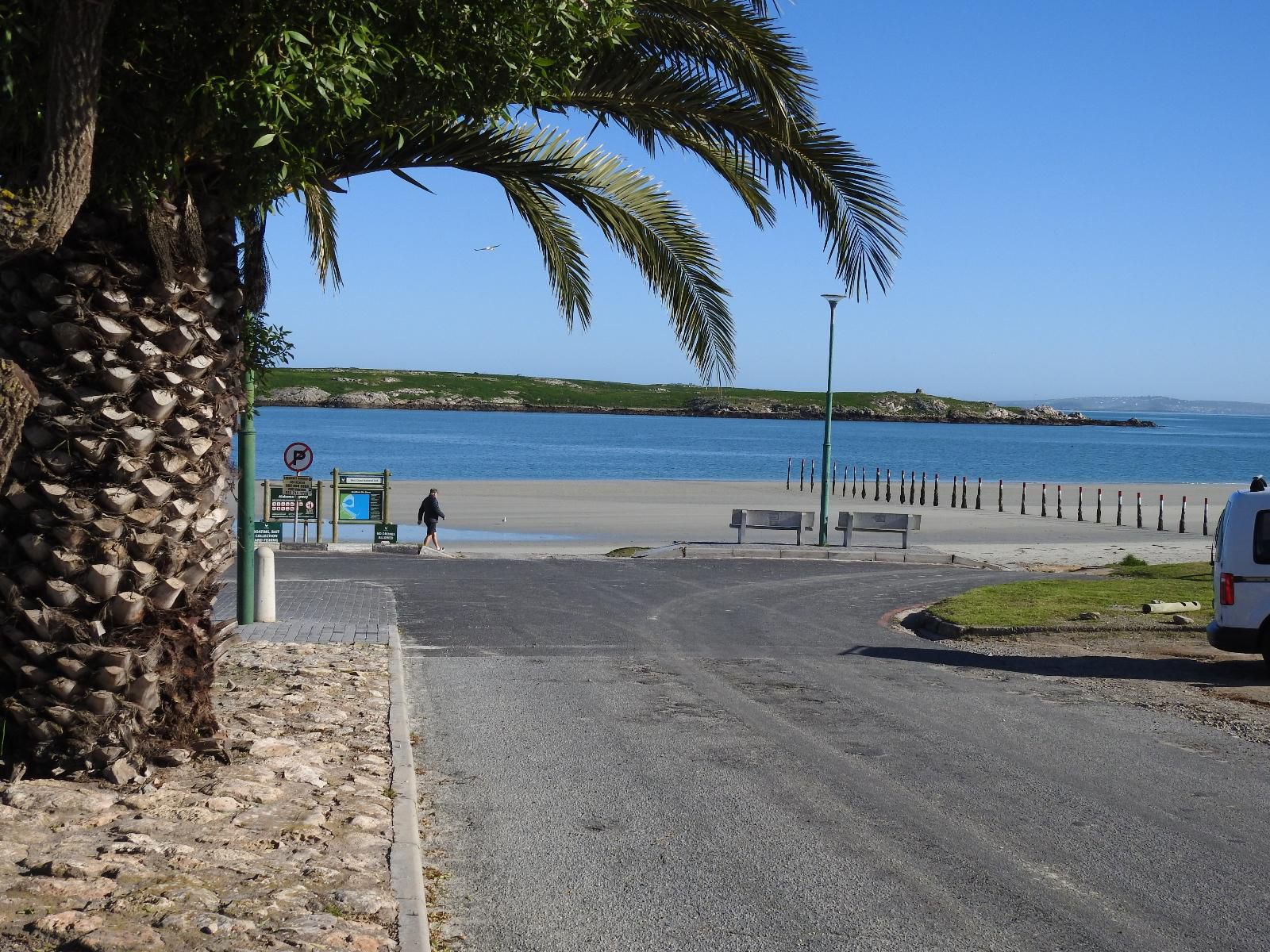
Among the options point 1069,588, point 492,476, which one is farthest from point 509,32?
point 492,476

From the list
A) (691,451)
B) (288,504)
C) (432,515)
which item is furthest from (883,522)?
(691,451)

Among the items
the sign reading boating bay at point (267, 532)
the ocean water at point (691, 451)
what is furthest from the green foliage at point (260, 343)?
the ocean water at point (691, 451)

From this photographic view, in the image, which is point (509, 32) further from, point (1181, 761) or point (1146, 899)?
point (1181, 761)

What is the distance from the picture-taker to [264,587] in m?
14.7

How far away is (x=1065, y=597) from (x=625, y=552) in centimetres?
1095

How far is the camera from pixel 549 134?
31.0 ft

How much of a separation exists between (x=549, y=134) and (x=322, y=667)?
4839 millimetres

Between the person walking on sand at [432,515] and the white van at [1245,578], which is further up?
the white van at [1245,578]

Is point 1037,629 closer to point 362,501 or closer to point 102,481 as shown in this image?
point 102,481

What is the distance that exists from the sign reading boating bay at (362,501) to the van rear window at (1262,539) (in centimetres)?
2012

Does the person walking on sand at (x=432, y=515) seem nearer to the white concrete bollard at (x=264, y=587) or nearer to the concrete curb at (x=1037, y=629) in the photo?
the white concrete bollard at (x=264, y=587)

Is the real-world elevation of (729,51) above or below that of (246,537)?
above

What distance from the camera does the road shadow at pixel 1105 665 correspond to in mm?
12500

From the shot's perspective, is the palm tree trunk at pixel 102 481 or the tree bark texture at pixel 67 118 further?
the palm tree trunk at pixel 102 481
